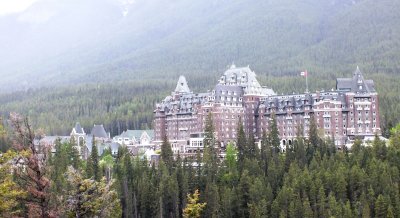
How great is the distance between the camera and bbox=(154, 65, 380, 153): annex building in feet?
380

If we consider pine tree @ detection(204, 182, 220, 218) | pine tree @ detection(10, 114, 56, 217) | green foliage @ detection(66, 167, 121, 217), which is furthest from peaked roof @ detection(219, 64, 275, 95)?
pine tree @ detection(10, 114, 56, 217)

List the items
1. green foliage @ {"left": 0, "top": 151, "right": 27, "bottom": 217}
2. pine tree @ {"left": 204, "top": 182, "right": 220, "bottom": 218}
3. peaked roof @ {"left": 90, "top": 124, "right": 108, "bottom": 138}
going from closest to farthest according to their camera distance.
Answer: green foliage @ {"left": 0, "top": 151, "right": 27, "bottom": 217} < pine tree @ {"left": 204, "top": 182, "right": 220, "bottom": 218} < peaked roof @ {"left": 90, "top": 124, "right": 108, "bottom": 138}

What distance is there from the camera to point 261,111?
126 meters

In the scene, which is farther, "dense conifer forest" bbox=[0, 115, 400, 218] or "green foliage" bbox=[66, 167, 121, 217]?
"dense conifer forest" bbox=[0, 115, 400, 218]

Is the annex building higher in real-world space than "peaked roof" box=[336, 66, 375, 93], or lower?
lower

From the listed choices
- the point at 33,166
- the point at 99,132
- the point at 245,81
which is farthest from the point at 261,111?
the point at 33,166

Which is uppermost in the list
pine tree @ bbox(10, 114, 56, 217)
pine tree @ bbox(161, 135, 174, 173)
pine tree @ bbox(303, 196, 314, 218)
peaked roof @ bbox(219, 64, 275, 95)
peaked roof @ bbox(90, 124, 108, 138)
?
peaked roof @ bbox(219, 64, 275, 95)

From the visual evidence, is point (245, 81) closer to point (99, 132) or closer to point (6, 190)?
point (99, 132)

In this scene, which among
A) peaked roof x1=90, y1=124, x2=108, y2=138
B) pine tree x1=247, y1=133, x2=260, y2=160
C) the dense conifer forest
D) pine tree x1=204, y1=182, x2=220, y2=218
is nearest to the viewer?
the dense conifer forest

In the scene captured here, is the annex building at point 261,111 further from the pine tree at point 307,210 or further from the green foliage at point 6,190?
the green foliage at point 6,190

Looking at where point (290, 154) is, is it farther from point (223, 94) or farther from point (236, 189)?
point (223, 94)

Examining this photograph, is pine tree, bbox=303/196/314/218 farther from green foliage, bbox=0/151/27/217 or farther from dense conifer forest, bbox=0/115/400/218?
green foliage, bbox=0/151/27/217

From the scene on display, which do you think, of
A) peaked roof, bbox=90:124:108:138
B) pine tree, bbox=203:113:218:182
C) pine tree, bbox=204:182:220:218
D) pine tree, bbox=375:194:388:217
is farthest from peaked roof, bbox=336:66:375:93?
peaked roof, bbox=90:124:108:138

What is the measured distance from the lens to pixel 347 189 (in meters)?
84.8
